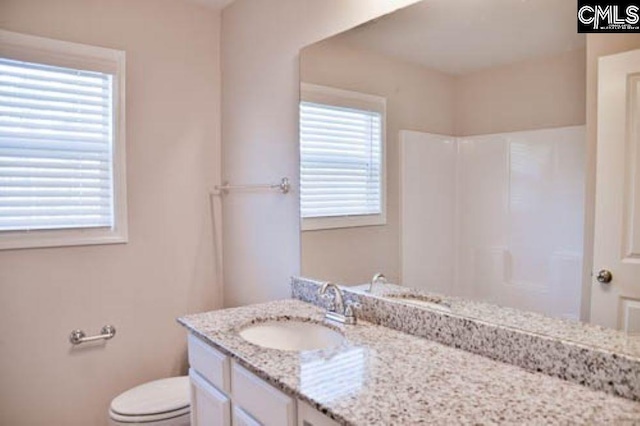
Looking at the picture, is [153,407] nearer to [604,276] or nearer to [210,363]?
[210,363]

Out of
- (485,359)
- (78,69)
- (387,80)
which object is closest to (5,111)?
(78,69)

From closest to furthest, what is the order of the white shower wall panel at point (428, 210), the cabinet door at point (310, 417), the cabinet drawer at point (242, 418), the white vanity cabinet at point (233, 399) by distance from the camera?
1. the cabinet door at point (310, 417)
2. the white vanity cabinet at point (233, 399)
3. the cabinet drawer at point (242, 418)
4. the white shower wall panel at point (428, 210)

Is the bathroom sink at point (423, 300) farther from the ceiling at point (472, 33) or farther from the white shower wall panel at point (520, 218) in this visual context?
the ceiling at point (472, 33)

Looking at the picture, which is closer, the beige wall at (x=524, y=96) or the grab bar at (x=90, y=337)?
the beige wall at (x=524, y=96)

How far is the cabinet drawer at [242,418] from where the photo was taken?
4.50 feet

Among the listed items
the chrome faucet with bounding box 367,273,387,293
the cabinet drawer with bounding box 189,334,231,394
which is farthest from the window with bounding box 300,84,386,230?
the cabinet drawer with bounding box 189,334,231,394

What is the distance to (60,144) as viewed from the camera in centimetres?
217

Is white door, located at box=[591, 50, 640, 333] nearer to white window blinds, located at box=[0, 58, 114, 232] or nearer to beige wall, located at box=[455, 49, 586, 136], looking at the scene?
beige wall, located at box=[455, 49, 586, 136]

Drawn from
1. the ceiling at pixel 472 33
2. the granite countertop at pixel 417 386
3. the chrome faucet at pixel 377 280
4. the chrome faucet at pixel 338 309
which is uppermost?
the ceiling at pixel 472 33

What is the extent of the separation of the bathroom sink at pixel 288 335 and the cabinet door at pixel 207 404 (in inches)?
9.1

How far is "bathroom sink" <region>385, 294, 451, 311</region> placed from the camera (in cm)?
153

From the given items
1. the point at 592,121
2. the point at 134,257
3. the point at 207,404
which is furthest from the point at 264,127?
the point at 592,121

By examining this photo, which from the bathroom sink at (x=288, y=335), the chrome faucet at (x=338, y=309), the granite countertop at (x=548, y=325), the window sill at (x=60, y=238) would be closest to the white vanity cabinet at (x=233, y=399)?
the bathroom sink at (x=288, y=335)

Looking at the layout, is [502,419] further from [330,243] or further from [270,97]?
[270,97]
